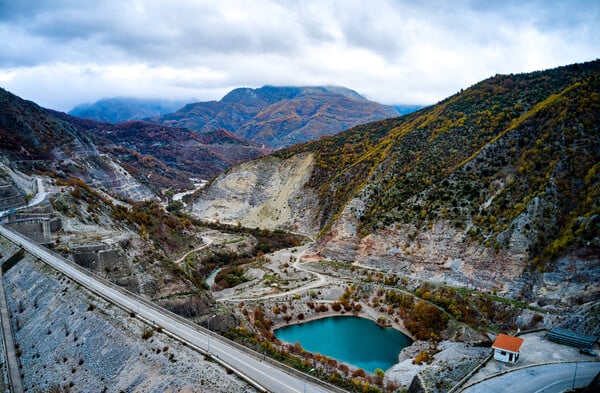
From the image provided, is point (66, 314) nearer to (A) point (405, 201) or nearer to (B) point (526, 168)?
(A) point (405, 201)

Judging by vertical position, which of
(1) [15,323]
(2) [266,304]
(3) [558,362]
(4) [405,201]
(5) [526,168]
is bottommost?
(2) [266,304]

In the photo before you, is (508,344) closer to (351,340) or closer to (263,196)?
(351,340)

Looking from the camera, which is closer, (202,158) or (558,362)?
(558,362)

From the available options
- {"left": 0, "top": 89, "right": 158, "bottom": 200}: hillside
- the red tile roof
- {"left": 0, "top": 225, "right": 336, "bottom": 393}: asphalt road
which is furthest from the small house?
{"left": 0, "top": 89, "right": 158, "bottom": 200}: hillside

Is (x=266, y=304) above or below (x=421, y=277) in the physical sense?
below

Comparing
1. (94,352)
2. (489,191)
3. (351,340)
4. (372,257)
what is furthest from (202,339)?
(489,191)

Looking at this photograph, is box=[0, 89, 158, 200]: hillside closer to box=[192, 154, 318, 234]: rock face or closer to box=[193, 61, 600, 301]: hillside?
box=[192, 154, 318, 234]: rock face

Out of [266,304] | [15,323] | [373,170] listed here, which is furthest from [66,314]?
[373,170]
